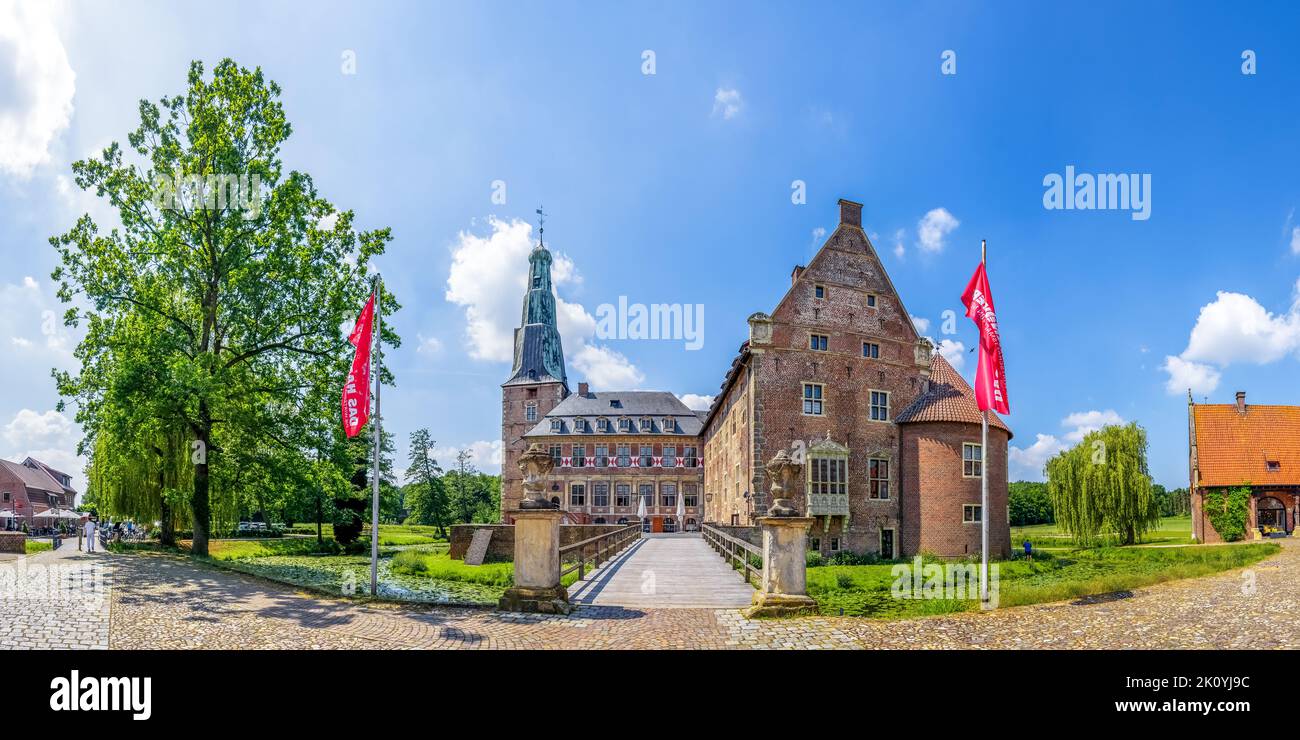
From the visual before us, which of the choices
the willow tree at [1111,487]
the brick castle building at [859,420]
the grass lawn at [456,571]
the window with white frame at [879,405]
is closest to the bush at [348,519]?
the grass lawn at [456,571]

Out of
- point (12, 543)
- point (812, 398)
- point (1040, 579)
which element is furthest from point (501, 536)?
point (1040, 579)

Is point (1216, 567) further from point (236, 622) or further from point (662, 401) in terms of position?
point (662, 401)

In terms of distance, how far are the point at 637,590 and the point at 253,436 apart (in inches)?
519

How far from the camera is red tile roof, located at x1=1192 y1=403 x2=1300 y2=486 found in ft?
119

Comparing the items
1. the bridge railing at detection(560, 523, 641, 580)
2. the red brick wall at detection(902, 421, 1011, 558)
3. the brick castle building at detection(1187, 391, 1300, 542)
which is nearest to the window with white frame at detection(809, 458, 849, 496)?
the red brick wall at detection(902, 421, 1011, 558)

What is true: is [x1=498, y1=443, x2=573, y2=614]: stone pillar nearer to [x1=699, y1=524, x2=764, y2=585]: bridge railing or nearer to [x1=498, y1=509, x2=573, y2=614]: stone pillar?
[x1=498, y1=509, x2=573, y2=614]: stone pillar

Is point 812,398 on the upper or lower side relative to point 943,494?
upper

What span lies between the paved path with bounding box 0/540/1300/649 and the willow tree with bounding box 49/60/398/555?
823cm

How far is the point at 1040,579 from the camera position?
21203mm

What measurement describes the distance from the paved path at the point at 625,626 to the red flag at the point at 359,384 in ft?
11.0

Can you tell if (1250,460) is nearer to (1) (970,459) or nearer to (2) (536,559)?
(1) (970,459)

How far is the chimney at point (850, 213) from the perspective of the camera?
101 feet

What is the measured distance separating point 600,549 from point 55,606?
12.4m
